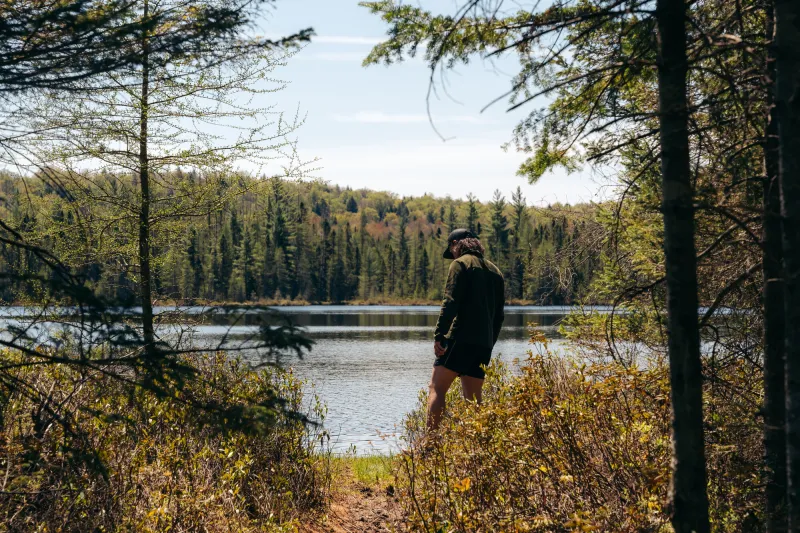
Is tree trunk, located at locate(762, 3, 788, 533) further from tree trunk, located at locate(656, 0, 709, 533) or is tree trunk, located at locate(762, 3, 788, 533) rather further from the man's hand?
the man's hand

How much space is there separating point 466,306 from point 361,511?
209 cm

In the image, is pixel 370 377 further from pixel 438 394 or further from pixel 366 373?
pixel 438 394

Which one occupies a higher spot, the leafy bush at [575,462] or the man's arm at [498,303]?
the man's arm at [498,303]

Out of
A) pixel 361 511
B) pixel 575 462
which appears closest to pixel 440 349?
pixel 361 511

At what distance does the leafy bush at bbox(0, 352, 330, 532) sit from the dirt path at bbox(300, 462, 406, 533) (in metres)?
0.23

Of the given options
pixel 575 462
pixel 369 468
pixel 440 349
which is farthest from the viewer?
pixel 369 468

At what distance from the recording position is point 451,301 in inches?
253

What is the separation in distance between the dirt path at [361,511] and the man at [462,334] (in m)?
0.89

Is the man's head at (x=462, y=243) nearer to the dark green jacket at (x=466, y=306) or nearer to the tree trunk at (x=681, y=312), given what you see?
the dark green jacket at (x=466, y=306)

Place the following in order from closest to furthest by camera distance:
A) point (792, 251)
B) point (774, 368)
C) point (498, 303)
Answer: point (792, 251) < point (774, 368) < point (498, 303)

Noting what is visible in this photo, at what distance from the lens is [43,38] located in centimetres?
345

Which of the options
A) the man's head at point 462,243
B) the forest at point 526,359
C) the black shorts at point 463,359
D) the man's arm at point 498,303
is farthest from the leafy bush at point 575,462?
the man's head at point 462,243

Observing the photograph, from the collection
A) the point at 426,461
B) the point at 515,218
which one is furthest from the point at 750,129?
the point at 515,218

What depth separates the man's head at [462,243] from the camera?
22.2 feet
